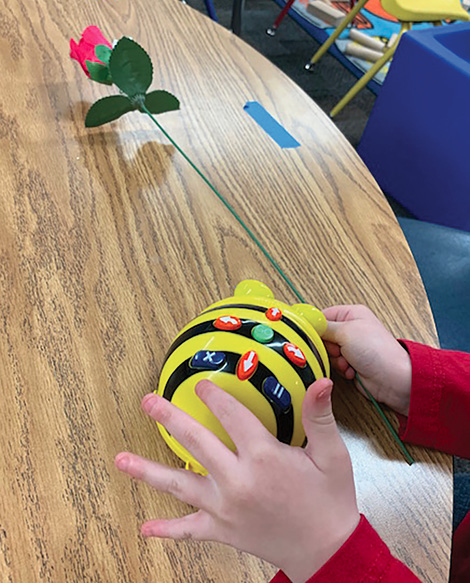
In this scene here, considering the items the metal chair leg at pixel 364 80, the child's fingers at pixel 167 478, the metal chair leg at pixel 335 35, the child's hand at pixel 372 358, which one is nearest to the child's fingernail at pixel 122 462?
the child's fingers at pixel 167 478

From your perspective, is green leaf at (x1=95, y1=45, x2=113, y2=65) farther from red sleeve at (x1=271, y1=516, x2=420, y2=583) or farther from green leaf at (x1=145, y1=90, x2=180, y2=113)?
red sleeve at (x1=271, y1=516, x2=420, y2=583)

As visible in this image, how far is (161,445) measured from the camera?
1.52 feet

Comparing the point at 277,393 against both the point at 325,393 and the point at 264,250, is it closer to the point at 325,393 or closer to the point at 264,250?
the point at 325,393

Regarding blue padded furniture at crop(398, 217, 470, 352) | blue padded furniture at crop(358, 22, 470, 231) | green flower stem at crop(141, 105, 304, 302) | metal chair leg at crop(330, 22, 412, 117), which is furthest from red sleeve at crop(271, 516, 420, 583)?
metal chair leg at crop(330, 22, 412, 117)

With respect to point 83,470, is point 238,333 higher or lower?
higher

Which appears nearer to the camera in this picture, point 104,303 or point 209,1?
point 104,303

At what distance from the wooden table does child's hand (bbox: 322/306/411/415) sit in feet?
0.09

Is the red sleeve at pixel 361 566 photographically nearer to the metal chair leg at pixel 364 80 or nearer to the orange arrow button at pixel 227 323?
the orange arrow button at pixel 227 323

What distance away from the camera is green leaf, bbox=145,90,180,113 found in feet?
2.39

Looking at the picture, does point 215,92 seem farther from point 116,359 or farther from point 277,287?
point 116,359

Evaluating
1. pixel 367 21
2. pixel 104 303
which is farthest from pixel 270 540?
pixel 367 21

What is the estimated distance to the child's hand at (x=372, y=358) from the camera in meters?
0.54

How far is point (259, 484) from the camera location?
0.38 m

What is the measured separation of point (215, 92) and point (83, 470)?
61 cm
